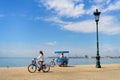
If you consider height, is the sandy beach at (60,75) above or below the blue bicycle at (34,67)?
below

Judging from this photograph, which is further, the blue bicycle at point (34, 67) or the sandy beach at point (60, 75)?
the blue bicycle at point (34, 67)

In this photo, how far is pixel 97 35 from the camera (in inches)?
1164

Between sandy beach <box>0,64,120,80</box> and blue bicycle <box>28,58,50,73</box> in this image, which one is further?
blue bicycle <box>28,58,50,73</box>

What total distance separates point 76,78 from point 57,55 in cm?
1800

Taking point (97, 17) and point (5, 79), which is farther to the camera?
point (97, 17)

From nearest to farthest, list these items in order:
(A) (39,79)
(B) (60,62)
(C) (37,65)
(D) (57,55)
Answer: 1. (A) (39,79)
2. (C) (37,65)
3. (B) (60,62)
4. (D) (57,55)

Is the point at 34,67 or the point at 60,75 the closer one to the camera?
the point at 60,75

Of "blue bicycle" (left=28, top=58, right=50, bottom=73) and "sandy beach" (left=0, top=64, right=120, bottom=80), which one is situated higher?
"blue bicycle" (left=28, top=58, right=50, bottom=73)

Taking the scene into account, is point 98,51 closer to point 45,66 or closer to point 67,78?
point 45,66

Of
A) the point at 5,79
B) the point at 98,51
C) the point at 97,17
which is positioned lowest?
the point at 5,79

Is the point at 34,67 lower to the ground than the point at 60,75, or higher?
higher

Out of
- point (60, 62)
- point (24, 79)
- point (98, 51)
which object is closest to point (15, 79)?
point (24, 79)

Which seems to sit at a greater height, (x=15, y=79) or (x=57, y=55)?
(x=57, y=55)

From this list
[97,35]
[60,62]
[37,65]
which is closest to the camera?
[37,65]
